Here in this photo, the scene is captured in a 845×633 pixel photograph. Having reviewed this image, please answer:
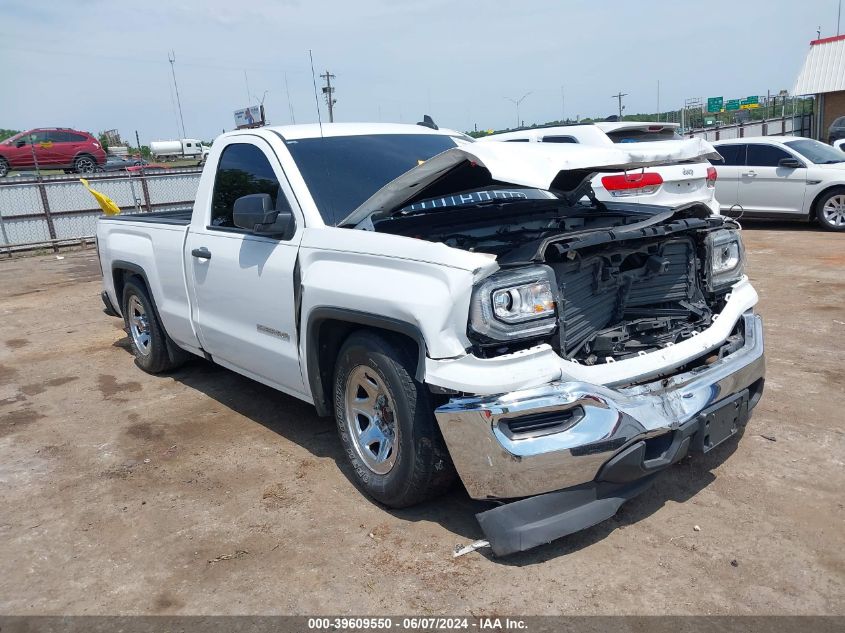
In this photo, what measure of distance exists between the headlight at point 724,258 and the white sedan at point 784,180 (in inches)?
329

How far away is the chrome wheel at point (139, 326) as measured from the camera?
6.13 meters

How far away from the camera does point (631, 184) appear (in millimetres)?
7047

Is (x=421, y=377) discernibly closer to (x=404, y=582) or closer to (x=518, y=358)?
(x=518, y=358)

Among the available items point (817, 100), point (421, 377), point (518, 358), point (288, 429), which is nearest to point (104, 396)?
point (288, 429)

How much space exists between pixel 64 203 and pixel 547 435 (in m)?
16.7

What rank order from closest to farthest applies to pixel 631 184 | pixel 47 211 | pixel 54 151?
pixel 631 184 → pixel 47 211 → pixel 54 151

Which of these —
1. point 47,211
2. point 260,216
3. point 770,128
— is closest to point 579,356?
point 260,216

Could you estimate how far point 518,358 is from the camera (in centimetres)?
290

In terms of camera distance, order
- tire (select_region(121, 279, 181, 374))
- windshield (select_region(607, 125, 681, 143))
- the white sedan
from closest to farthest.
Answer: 1. tire (select_region(121, 279, 181, 374))
2. windshield (select_region(607, 125, 681, 143))
3. the white sedan

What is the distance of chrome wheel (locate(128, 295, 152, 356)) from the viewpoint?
241 inches

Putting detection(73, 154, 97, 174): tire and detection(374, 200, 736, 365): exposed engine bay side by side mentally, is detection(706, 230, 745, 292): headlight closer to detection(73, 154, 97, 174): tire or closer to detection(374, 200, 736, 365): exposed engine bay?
detection(374, 200, 736, 365): exposed engine bay

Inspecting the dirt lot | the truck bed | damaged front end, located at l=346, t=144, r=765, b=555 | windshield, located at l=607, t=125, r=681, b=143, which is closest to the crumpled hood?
damaged front end, located at l=346, t=144, r=765, b=555

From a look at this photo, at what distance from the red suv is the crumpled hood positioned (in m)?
26.9

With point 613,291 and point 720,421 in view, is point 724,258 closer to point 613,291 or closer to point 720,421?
point 613,291
